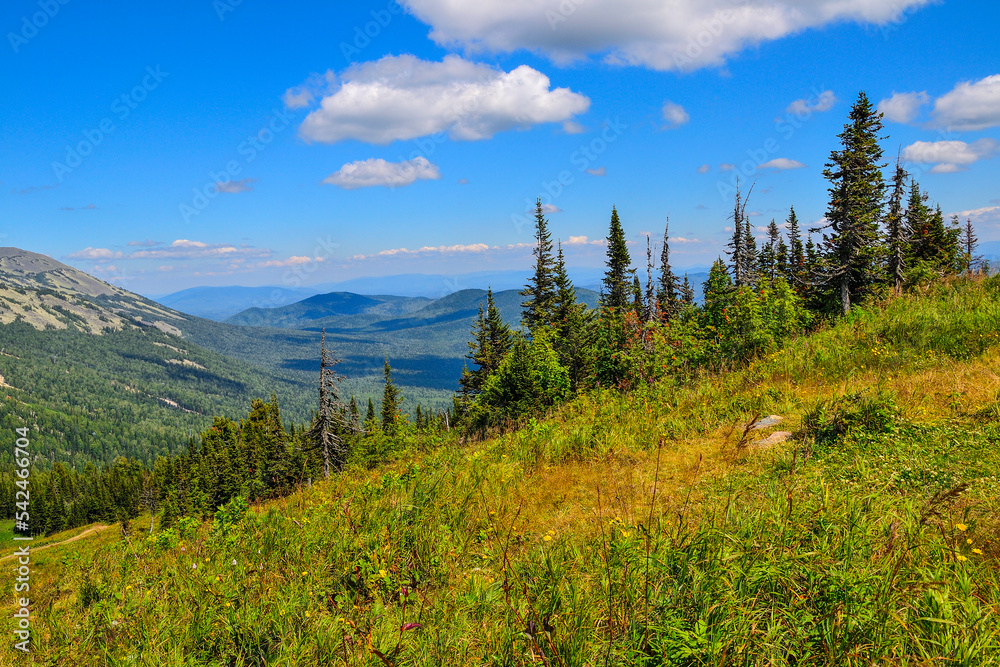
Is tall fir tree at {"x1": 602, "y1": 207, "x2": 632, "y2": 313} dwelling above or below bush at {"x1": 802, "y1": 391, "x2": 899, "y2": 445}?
above

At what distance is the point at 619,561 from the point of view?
3.04 m

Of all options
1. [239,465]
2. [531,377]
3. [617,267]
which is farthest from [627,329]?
[239,465]

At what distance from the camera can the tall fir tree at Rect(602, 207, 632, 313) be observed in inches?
1913

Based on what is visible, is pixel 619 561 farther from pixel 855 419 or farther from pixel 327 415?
pixel 327 415

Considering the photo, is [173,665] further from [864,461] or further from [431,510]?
[864,461]

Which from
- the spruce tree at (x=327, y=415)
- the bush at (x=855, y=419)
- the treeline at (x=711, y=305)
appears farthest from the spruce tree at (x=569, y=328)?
the bush at (x=855, y=419)

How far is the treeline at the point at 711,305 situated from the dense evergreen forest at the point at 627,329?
0.08 m

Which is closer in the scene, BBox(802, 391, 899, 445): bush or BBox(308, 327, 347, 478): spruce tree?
BBox(802, 391, 899, 445): bush

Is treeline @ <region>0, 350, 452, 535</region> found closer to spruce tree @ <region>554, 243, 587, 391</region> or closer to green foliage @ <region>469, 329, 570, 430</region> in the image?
green foliage @ <region>469, 329, 570, 430</region>

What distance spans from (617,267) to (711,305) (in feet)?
115

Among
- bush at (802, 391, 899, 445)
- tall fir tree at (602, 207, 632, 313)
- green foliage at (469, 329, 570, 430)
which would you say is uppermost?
tall fir tree at (602, 207, 632, 313)

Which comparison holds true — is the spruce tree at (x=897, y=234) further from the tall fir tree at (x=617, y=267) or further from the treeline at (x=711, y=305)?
the tall fir tree at (x=617, y=267)

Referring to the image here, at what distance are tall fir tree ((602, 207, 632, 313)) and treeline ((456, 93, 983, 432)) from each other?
0.12 metres

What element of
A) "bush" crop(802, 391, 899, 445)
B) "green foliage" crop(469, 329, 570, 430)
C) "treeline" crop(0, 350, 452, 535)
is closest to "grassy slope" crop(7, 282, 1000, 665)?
"bush" crop(802, 391, 899, 445)
